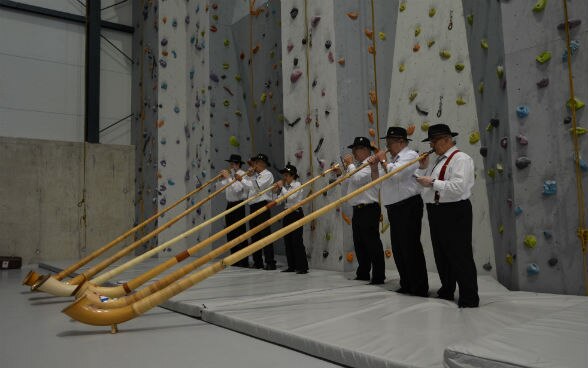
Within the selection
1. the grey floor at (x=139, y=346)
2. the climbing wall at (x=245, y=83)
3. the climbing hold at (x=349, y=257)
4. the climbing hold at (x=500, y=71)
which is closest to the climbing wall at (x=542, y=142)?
the climbing hold at (x=500, y=71)

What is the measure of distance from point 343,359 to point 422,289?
5.81ft

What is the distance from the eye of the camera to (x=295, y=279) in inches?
201

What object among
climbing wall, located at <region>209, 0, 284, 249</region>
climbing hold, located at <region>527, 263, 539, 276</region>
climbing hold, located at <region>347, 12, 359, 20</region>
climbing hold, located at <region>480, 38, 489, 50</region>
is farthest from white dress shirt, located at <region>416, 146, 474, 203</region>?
climbing wall, located at <region>209, 0, 284, 249</region>

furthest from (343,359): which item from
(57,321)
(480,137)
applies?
(480,137)

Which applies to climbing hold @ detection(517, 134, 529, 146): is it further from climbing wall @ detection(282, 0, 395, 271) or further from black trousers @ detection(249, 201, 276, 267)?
black trousers @ detection(249, 201, 276, 267)

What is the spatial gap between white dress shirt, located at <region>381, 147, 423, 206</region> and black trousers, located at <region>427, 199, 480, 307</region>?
562 millimetres

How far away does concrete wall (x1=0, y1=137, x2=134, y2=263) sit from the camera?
8.81 metres

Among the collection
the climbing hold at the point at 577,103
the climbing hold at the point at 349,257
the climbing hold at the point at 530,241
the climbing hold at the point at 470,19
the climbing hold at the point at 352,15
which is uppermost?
the climbing hold at the point at 352,15

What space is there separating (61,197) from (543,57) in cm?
848

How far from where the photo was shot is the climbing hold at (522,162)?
4035 millimetres

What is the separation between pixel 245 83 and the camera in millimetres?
8469

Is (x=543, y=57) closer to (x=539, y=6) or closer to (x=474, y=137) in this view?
(x=539, y=6)

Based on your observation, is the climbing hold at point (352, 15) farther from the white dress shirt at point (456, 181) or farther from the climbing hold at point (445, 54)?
the white dress shirt at point (456, 181)

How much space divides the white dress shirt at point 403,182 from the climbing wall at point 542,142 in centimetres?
84
